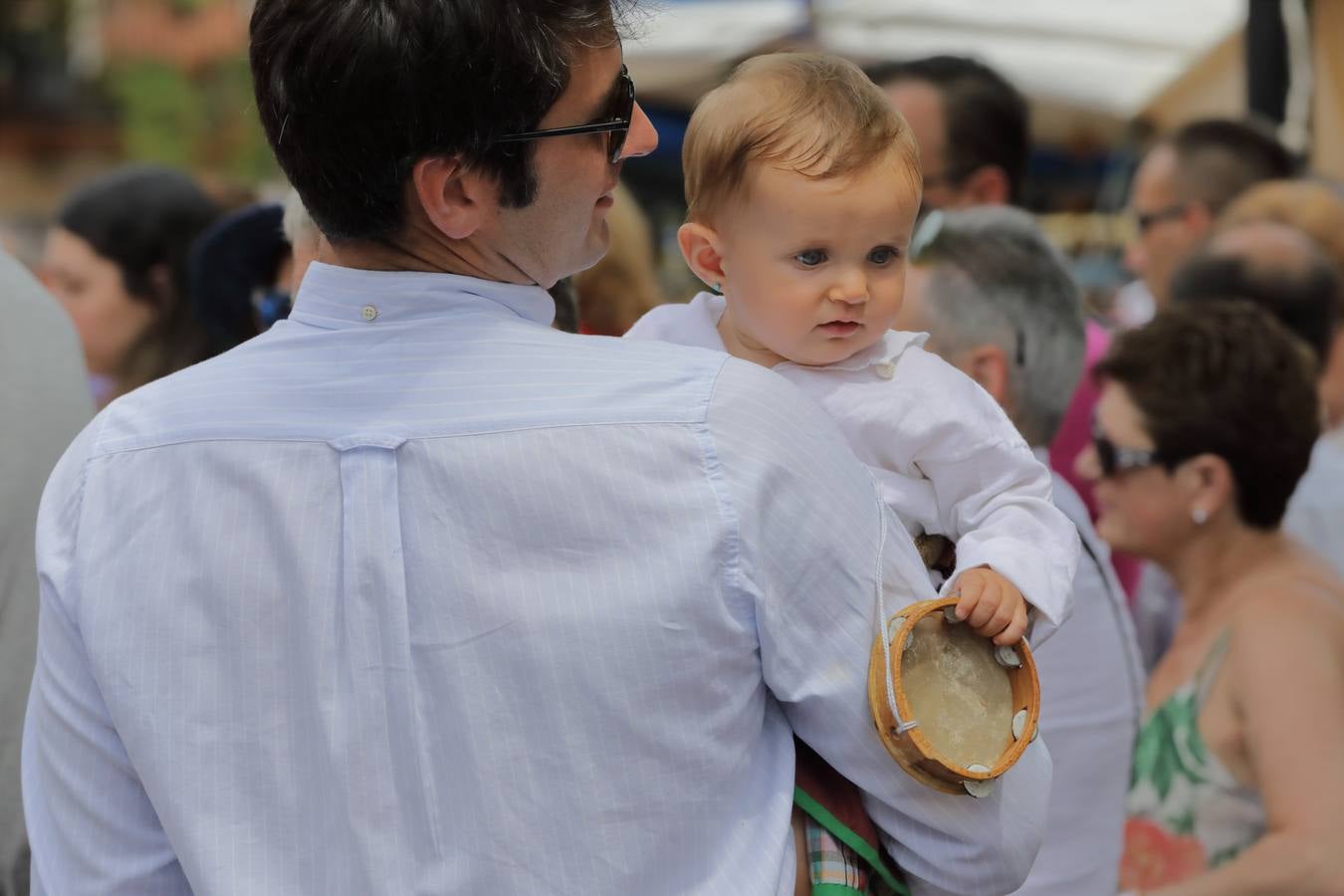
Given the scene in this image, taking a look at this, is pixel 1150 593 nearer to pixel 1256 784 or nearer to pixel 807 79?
pixel 1256 784

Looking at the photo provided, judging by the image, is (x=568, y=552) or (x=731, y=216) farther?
(x=731, y=216)

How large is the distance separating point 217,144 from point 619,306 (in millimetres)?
20681

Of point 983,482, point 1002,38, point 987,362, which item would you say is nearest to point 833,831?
point 983,482

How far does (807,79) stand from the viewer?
6.39 ft

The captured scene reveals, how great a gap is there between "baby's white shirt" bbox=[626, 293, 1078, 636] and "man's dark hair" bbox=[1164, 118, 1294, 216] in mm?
3972

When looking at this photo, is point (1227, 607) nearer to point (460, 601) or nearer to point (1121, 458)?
point (1121, 458)

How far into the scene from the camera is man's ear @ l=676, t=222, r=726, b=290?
79.9 inches

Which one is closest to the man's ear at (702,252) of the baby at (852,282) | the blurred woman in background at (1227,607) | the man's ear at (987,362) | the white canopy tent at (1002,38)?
the baby at (852,282)

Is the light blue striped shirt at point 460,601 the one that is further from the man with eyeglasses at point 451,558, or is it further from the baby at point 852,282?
the baby at point 852,282

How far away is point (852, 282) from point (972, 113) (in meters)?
2.46

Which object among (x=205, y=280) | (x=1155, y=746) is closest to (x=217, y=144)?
(x=205, y=280)

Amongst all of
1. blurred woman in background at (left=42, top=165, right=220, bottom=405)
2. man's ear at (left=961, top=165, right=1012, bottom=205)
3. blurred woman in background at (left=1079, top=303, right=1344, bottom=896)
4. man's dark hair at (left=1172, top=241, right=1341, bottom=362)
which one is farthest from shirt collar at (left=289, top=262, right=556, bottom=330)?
man's dark hair at (left=1172, top=241, right=1341, bottom=362)

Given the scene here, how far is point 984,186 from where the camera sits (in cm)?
423

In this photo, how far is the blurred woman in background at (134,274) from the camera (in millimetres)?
4406
